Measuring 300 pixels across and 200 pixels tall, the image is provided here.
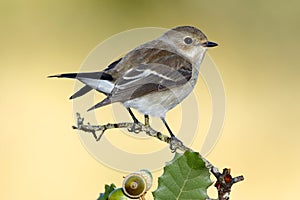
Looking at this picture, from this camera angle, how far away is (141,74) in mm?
1469

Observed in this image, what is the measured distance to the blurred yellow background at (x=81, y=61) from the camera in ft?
15.4

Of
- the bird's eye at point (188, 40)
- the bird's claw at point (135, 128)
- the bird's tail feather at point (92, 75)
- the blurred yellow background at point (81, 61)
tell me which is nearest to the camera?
the bird's claw at point (135, 128)

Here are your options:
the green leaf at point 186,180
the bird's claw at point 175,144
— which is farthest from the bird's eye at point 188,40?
the green leaf at point 186,180

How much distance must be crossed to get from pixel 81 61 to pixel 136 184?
4708 mm

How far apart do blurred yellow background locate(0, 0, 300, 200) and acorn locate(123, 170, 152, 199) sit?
3383 millimetres

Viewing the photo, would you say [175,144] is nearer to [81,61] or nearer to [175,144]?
[175,144]

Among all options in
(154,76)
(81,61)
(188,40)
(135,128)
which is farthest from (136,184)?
(81,61)

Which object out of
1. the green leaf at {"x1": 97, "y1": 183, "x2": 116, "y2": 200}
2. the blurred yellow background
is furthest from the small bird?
the blurred yellow background

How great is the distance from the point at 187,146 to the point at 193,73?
626 millimetres

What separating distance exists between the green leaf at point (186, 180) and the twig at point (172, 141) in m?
0.01

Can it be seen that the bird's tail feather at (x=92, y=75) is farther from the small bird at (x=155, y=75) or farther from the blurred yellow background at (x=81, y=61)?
the blurred yellow background at (x=81, y=61)

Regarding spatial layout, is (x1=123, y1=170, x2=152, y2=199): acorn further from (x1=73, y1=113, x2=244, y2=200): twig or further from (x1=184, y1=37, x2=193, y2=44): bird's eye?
(x1=184, y1=37, x2=193, y2=44): bird's eye

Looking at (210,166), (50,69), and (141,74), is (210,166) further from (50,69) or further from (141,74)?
(50,69)

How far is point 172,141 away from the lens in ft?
3.28
